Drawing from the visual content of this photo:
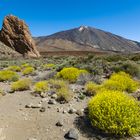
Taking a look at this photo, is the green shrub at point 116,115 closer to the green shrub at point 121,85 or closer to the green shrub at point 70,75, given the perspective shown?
the green shrub at point 121,85

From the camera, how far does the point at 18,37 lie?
48781 millimetres

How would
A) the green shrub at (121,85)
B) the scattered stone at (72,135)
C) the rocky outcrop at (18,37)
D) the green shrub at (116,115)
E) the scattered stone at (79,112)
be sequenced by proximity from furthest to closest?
the rocky outcrop at (18,37)
the green shrub at (121,85)
the scattered stone at (79,112)
the scattered stone at (72,135)
the green shrub at (116,115)

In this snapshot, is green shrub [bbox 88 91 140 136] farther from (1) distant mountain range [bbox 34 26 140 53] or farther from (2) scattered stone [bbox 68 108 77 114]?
(1) distant mountain range [bbox 34 26 140 53]

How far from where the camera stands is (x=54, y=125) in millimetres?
6156

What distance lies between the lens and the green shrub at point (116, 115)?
542 centimetres

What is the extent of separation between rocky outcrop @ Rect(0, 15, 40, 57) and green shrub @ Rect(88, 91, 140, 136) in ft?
135

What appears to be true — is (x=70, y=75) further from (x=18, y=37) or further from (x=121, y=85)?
(x=18, y=37)

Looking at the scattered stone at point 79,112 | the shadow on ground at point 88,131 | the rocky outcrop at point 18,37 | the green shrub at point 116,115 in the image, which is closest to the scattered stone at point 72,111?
the scattered stone at point 79,112

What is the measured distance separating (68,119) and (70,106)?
36.0 inches

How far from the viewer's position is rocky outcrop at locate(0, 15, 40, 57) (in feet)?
157

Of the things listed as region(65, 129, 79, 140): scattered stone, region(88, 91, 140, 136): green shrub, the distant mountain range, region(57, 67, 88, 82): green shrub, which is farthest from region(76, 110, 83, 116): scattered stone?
the distant mountain range

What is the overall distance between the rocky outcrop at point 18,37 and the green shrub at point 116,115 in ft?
135

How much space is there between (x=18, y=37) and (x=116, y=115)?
45194 mm

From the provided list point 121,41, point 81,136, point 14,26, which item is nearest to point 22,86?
point 81,136
